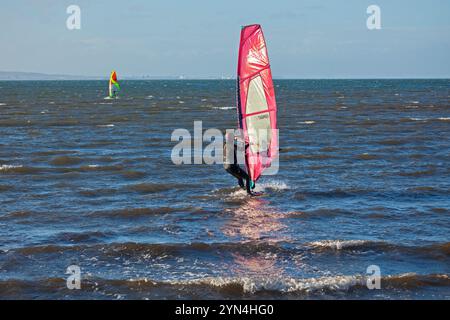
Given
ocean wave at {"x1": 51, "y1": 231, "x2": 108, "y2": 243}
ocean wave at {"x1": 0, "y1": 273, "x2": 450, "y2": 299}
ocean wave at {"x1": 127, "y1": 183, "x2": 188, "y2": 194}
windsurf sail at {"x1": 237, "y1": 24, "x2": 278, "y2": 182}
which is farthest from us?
ocean wave at {"x1": 127, "y1": 183, "x2": 188, "y2": 194}

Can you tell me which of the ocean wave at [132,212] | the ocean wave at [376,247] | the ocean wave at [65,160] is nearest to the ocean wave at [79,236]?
the ocean wave at [132,212]

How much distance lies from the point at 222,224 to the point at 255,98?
3.45 m

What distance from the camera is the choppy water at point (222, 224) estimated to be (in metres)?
11.9

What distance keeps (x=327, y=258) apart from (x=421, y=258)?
1.95 meters

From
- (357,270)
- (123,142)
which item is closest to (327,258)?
(357,270)

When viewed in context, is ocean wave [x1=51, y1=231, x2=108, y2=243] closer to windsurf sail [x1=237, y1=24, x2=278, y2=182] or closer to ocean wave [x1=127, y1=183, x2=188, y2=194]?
windsurf sail [x1=237, y1=24, x2=278, y2=182]

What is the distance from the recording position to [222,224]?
16016mm

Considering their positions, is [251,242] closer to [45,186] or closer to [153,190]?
[153,190]

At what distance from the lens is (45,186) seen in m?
21.4

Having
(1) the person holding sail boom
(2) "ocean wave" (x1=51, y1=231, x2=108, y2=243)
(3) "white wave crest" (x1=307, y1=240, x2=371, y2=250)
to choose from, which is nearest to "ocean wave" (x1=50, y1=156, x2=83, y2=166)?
(1) the person holding sail boom

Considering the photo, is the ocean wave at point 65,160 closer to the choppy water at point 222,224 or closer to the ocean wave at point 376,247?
the choppy water at point 222,224

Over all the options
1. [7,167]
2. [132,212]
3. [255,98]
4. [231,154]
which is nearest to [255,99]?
[255,98]

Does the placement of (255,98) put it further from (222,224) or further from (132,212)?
(132,212)

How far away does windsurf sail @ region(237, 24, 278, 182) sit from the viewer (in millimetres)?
16281
